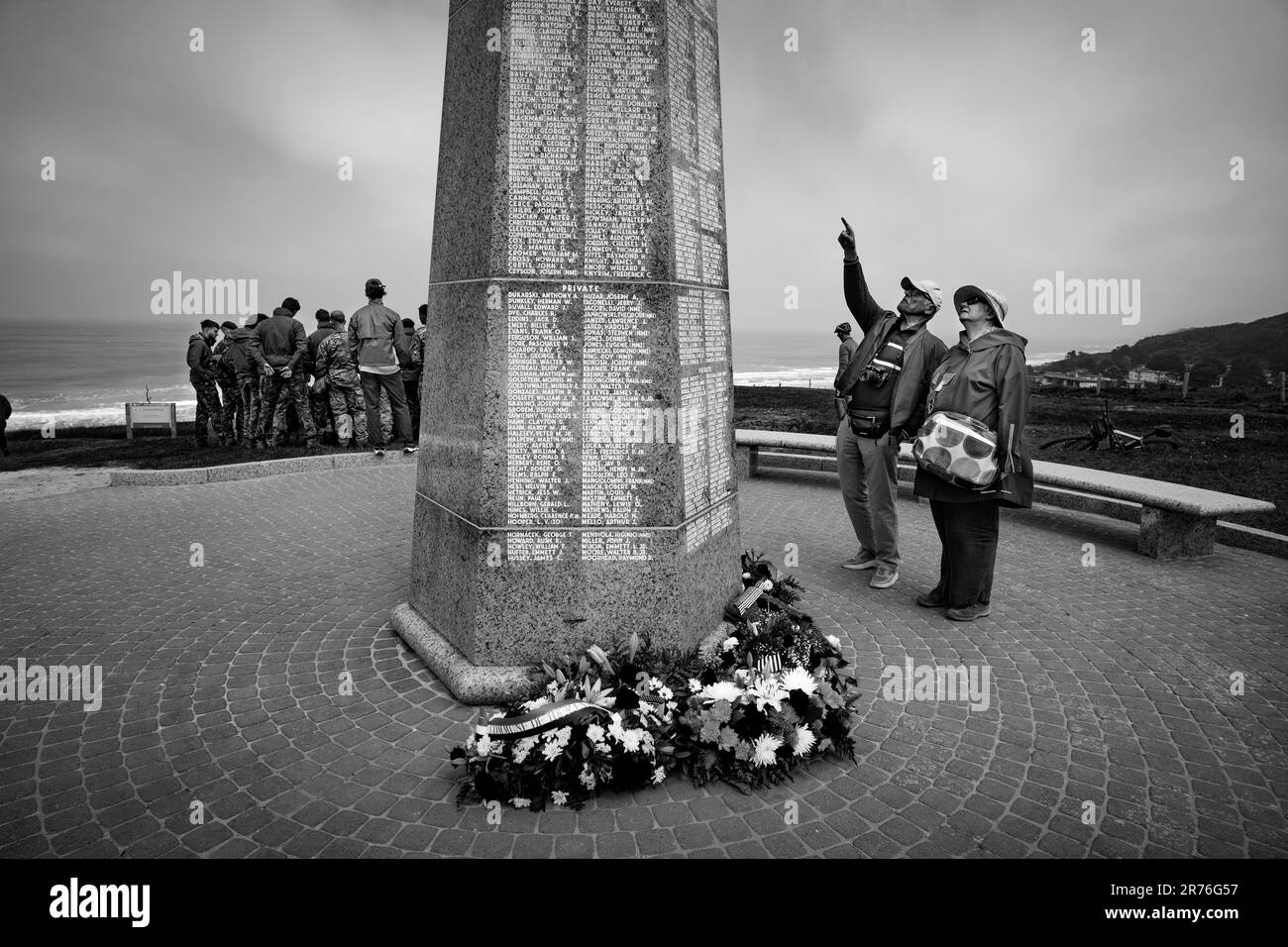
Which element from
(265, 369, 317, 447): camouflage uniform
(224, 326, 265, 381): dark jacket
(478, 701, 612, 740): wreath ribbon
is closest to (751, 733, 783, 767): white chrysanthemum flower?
(478, 701, 612, 740): wreath ribbon

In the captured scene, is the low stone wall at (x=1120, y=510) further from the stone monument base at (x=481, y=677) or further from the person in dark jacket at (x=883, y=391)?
the stone monument base at (x=481, y=677)

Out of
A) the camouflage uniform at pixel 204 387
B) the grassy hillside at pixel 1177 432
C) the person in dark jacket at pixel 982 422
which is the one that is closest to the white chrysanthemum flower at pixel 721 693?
the person in dark jacket at pixel 982 422

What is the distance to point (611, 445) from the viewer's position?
13.5ft

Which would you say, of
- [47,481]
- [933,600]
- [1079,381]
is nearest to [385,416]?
[47,481]

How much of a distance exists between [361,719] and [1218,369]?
31034 millimetres

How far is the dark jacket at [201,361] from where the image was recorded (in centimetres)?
1363

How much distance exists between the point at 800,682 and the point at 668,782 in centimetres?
84

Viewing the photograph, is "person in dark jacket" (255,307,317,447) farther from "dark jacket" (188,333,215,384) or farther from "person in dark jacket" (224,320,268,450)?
"dark jacket" (188,333,215,384)

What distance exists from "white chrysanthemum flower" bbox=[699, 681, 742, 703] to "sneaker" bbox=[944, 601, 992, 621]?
255 centimetres

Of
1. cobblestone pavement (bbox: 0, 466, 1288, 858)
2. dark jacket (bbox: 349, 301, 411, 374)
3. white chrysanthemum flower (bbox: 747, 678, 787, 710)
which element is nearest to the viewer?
cobblestone pavement (bbox: 0, 466, 1288, 858)

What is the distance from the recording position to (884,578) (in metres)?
6.25

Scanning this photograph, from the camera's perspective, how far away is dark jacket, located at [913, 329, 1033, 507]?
16.5 ft
